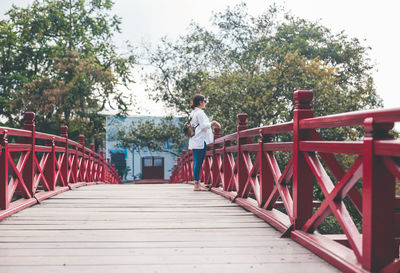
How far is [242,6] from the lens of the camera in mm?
21438

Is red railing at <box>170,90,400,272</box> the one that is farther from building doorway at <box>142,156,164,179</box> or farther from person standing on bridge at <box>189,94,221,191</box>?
building doorway at <box>142,156,164,179</box>

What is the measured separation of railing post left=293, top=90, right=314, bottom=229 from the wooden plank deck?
261mm

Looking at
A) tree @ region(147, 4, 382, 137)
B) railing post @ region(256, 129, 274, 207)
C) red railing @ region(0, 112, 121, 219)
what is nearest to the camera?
railing post @ region(256, 129, 274, 207)

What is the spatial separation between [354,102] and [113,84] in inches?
443

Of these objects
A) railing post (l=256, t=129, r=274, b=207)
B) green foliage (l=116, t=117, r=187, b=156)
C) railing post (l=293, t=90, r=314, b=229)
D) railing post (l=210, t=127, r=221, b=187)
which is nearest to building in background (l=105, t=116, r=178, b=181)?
green foliage (l=116, t=117, r=187, b=156)

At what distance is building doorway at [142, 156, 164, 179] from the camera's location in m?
30.0

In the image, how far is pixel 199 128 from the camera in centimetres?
656

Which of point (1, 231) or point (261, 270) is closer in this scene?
point (261, 270)

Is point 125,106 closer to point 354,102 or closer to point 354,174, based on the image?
point 354,102

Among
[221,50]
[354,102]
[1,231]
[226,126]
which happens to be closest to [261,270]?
[1,231]

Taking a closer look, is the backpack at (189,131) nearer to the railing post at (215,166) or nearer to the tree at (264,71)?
the railing post at (215,166)

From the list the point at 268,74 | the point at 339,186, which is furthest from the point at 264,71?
the point at 339,186

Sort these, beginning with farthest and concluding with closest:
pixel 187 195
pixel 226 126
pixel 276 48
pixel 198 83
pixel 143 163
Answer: pixel 143 163 → pixel 198 83 → pixel 276 48 → pixel 226 126 → pixel 187 195

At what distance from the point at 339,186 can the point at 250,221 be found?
1.66 meters
